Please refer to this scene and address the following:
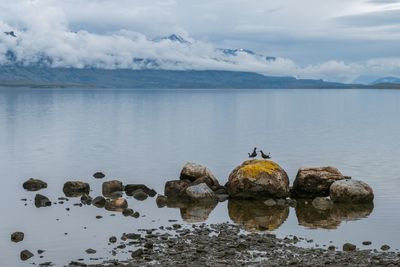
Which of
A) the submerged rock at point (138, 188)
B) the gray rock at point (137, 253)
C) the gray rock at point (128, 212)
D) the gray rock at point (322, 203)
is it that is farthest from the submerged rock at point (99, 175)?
the gray rock at point (137, 253)

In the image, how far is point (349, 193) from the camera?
33.8m

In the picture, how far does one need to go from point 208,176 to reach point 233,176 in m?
2.11

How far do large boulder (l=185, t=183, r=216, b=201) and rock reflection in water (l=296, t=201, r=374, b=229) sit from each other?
16.8ft

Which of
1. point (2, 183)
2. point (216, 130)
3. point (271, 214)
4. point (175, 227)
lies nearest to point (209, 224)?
point (175, 227)

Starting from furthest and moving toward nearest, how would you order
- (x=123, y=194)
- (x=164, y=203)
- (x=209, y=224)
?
1. (x=123, y=194)
2. (x=164, y=203)
3. (x=209, y=224)

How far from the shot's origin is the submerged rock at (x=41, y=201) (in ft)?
107

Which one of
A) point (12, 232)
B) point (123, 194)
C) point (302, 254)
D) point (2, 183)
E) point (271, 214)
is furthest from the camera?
point (2, 183)

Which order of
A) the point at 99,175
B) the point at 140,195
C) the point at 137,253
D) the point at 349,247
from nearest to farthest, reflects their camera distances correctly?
the point at 137,253, the point at 349,247, the point at 140,195, the point at 99,175

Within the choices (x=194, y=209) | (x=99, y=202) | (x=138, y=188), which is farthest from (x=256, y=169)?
(x=99, y=202)

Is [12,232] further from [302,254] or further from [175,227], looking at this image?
[302,254]

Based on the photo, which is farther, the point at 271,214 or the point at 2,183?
the point at 2,183

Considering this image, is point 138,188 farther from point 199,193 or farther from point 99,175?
point 99,175

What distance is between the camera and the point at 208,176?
37.2 m

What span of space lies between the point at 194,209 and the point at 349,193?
8957mm
